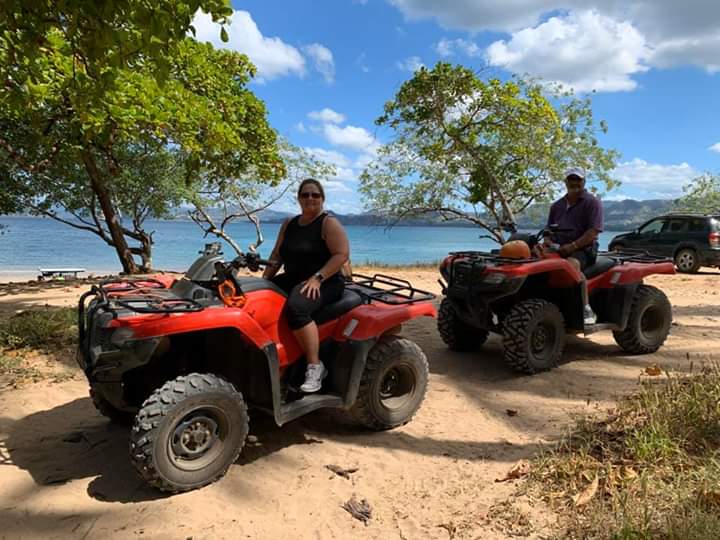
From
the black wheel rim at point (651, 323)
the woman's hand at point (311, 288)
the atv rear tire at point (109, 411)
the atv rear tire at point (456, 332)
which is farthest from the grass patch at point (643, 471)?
the atv rear tire at point (109, 411)

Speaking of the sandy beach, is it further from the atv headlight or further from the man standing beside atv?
the man standing beside atv

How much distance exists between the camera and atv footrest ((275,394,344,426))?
3.50 m

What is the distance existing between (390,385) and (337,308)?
88 cm

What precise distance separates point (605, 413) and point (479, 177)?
47.0 ft

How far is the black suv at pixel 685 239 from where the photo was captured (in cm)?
1507

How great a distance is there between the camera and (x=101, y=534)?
281cm

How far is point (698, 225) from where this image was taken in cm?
1538

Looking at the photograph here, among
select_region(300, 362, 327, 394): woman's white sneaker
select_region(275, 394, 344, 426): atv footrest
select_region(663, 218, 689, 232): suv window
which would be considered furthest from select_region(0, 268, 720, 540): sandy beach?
select_region(663, 218, 689, 232): suv window

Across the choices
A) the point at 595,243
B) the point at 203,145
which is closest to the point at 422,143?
the point at 203,145

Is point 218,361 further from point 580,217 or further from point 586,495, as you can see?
point 580,217

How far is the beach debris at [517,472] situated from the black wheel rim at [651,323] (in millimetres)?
3652

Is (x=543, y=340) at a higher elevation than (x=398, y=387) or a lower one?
higher

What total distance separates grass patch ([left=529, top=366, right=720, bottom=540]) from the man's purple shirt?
6.89ft

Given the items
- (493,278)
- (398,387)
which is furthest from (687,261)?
(398,387)
